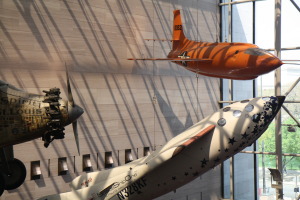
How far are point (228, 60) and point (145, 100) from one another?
6.58 m

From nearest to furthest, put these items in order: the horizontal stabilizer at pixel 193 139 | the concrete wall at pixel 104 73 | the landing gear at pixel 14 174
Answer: the landing gear at pixel 14 174 < the horizontal stabilizer at pixel 193 139 < the concrete wall at pixel 104 73

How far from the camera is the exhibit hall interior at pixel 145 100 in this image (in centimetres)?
1820

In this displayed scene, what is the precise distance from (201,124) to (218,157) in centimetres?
158

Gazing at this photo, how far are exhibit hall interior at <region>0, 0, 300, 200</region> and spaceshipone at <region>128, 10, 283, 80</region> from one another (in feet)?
0.21

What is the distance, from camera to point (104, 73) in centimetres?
2338

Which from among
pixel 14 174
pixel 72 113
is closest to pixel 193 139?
pixel 14 174

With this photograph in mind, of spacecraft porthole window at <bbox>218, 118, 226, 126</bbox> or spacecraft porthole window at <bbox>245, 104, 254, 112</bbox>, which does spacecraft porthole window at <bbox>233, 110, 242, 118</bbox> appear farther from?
spacecraft porthole window at <bbox>218, 118, 226, 126</bbox>

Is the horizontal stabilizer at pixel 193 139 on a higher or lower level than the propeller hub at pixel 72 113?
lower

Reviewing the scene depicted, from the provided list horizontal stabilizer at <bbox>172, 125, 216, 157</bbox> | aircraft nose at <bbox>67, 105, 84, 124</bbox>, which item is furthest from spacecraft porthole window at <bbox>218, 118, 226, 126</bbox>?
aircraft nose at <bbox>67, 105, 84, 124</bbox>

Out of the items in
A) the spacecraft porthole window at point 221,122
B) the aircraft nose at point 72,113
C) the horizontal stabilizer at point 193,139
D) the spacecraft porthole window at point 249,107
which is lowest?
the horizontal stabilizer at point 193,139

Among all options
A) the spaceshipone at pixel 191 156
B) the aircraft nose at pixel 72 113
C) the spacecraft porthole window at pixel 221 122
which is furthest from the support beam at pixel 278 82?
the aircraft nose at pixel 72 113

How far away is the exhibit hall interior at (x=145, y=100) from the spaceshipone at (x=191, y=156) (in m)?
0.04

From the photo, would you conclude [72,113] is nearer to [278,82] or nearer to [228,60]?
A: [228,60]

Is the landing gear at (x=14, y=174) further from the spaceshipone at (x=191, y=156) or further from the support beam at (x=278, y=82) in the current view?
the support beam at (x=278, y=82)
